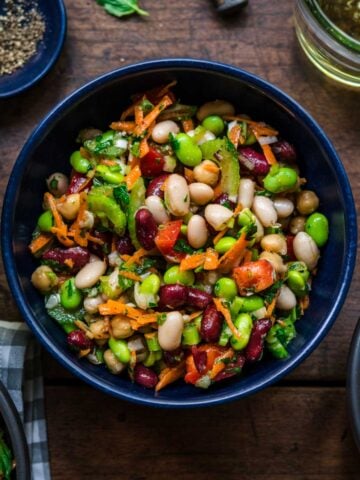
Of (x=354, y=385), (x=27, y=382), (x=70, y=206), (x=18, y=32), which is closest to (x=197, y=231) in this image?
(x=70, y=206)

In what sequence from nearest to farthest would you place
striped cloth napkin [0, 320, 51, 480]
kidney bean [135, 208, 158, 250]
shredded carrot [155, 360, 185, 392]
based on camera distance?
kidney bean [135, 208, 158, 250] → shredded carrot [155, 360, 185, 392] → striped cloth napkin [0, 320, 51, 480]

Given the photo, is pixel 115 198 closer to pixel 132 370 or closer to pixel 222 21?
pixel 132 370

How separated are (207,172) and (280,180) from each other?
14 centimetres

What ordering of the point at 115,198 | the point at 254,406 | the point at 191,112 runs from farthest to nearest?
the point at 254,406 < the point at 191,112 < the point at 115,198

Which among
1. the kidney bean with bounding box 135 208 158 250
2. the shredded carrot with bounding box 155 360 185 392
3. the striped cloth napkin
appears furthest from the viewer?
the striped cloth napkin

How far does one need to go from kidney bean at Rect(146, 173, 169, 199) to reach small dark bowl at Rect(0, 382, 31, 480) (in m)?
0.45

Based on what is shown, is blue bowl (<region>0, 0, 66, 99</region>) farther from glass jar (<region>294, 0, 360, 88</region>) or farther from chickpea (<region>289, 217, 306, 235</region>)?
chickpea (<region>289, 217, 306, 235</region>)

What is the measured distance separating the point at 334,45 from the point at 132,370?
744mm

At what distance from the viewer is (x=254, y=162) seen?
1405 mm

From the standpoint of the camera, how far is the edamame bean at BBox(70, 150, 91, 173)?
1.43m

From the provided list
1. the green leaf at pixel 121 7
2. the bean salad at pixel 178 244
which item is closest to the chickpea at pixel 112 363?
the bean salad at pixel 178 244

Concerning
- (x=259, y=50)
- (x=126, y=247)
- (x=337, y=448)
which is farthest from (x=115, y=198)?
(x=337, y=448)

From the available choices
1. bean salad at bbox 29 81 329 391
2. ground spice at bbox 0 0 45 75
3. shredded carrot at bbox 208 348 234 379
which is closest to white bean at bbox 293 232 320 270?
bean salad at bbox 29 81 329 391

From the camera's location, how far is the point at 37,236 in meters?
1.46
